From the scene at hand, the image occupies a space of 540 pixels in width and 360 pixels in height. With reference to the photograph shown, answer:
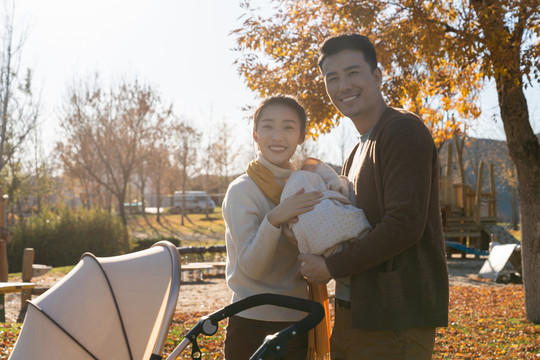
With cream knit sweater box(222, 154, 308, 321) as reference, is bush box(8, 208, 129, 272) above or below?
below

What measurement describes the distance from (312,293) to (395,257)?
547 millimetres

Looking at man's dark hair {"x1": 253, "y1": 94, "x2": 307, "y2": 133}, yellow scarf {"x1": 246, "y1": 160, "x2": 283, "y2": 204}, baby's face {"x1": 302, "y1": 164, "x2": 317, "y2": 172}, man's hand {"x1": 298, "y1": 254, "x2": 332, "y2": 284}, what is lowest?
man's hand {"x1": 298, "y1": 254, "x2": 332, "y2": 284}

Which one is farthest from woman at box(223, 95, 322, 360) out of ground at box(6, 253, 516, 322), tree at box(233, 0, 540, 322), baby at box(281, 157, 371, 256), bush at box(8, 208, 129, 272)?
bush at box(8, 208, 129, 272)

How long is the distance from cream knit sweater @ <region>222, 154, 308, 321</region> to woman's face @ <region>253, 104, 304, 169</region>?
0.06m

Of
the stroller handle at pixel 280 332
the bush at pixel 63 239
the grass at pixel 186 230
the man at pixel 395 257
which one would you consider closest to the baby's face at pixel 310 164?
the man at pixel 395 257

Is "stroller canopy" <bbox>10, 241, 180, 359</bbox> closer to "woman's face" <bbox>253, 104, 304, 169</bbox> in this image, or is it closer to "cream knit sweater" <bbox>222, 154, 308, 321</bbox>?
"cream knit sweater" <bbox>222, 154, 308, 321</bbox>

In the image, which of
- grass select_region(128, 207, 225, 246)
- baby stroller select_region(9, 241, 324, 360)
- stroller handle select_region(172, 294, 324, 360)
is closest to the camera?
stroller handle select_region(172, 294, 324, 360)

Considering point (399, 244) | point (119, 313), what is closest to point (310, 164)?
point (399, 244)

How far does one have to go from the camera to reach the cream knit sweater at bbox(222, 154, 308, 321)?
2.50 m

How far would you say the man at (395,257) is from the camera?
2184 millimetres

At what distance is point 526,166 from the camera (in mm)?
7719

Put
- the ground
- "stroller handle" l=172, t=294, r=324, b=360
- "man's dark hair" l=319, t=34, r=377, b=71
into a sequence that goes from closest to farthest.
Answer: "stroller handle" l=172, t=294, r=324, b=360, "man's dark hair" l=319, t=34, r=377, b=71, the ground

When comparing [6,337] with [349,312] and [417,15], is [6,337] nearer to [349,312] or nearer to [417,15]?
[349,312]

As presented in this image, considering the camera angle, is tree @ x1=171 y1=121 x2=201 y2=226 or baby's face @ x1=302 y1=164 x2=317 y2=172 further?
tree @ x1=171 y1=121 x2=201 y2=226
